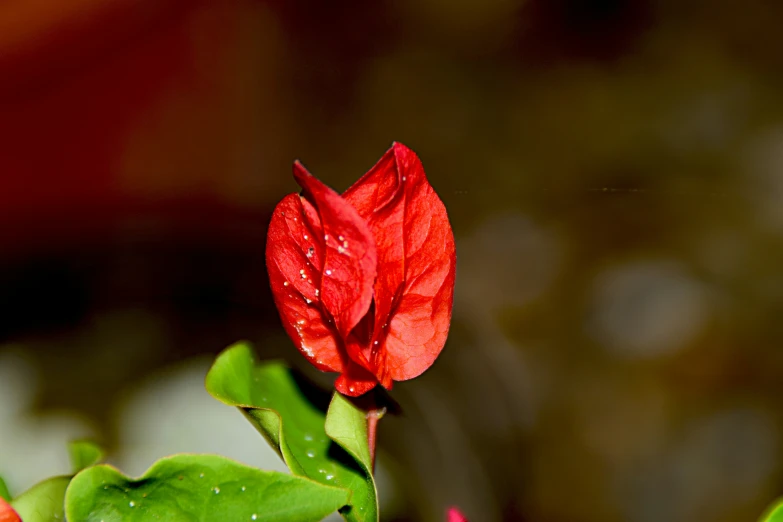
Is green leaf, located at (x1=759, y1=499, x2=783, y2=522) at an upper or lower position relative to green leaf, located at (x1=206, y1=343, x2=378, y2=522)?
lower

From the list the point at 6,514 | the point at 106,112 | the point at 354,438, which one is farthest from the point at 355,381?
the point at 106,112

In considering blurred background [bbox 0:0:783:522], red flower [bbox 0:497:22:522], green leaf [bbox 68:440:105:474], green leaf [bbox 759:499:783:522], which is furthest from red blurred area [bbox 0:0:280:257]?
green leaf [bbox 759:499:783:522]

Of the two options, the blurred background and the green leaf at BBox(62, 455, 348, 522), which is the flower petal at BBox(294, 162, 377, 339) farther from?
the blurred background

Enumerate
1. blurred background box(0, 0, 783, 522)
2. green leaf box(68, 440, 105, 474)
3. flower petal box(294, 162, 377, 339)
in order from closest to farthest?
flower petal box(294, 162, 377, 339) < green leaf box(68, 440, 105, 474) < blurred background box(0, 0, 783, 522)

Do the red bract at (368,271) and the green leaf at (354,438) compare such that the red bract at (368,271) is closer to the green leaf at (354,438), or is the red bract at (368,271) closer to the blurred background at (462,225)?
the green leaf at (354,438)

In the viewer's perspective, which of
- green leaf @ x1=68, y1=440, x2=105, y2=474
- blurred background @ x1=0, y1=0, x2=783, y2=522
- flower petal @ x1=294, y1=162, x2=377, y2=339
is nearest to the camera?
flower petal @ x1=294, y1=162, x2=377, y2=339

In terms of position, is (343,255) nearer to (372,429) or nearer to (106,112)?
(372,429)

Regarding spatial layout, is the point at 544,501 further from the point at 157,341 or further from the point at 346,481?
the point at 346,481

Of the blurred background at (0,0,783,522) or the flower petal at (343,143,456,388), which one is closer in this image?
the flower petal at (343,143,456,388)
